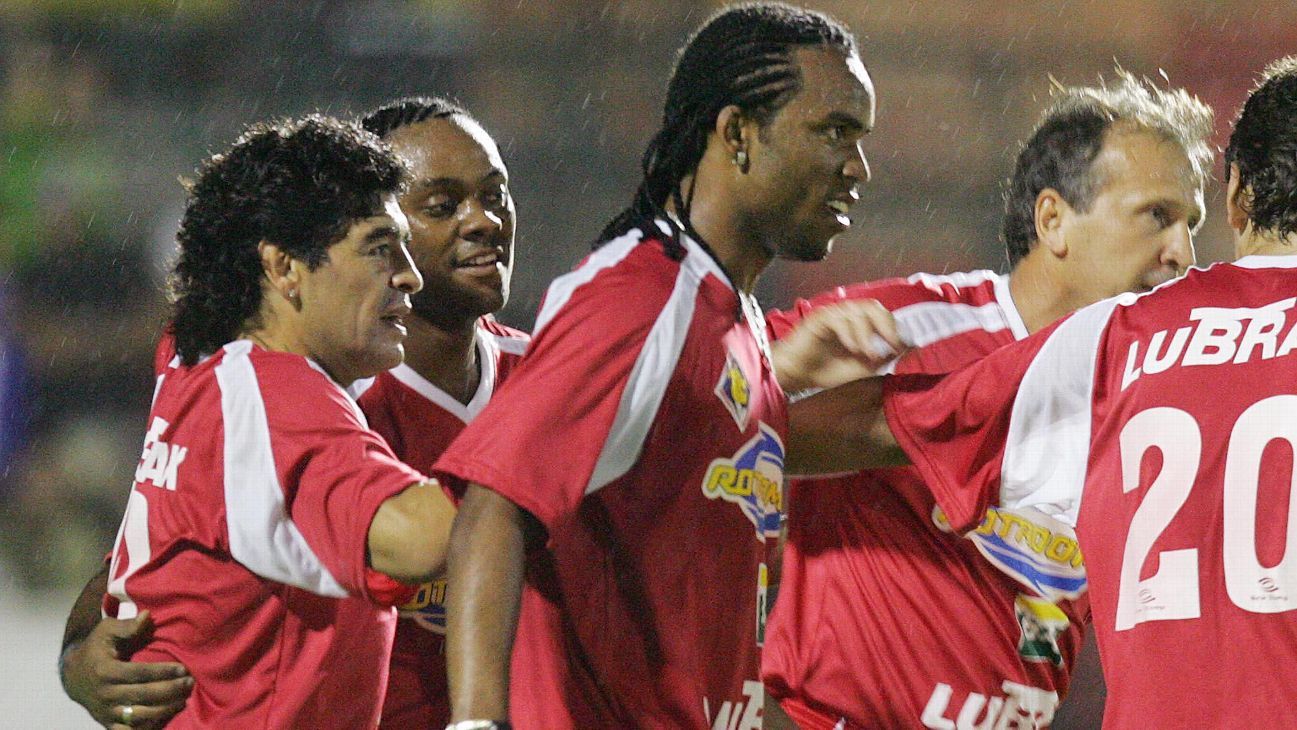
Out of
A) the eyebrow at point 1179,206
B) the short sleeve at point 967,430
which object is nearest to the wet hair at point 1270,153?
the short sleeve at point 967,430

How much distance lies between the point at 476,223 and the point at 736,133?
0.79 metres

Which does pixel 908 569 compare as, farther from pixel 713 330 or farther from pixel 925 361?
pixel 713 330

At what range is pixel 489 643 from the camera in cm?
197

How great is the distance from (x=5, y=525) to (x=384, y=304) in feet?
21.2

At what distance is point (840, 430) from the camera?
8.88 feet

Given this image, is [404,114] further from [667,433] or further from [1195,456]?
[1195,456]

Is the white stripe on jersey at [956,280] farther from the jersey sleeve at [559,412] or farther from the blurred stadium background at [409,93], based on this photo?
the blurred stadium background at [409,93]

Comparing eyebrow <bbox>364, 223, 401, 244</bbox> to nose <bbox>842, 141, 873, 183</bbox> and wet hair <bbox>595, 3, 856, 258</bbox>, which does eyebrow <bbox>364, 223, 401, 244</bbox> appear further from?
nose <bbox>842, 141, 873, 183</bbox>

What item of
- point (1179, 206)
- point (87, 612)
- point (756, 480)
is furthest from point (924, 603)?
point (87, 612)

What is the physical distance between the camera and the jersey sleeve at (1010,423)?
7.96 feet

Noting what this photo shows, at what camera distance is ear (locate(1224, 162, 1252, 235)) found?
7.81 ft

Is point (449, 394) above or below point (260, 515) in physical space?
above

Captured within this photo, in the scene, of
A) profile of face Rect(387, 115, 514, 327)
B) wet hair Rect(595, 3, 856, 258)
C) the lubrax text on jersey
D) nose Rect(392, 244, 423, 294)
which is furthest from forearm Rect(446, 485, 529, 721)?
profile of face Rect(387, 115, 514, 327)

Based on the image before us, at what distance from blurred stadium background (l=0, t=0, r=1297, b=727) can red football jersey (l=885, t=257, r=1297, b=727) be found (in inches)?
238
